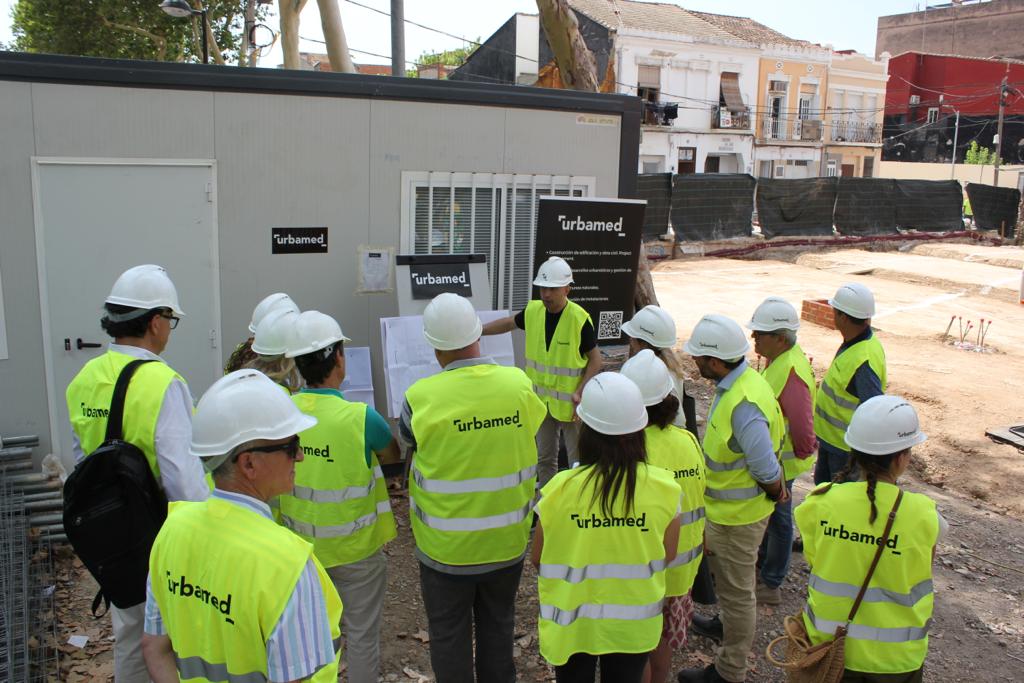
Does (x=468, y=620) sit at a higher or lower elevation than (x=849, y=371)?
lower

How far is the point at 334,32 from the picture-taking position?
13.6 meters

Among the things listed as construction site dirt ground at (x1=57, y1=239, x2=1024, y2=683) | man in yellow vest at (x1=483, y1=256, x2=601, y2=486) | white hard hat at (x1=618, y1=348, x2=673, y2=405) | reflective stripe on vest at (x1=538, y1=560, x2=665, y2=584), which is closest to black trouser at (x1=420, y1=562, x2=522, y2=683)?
reflective stripe on vest at (x1=538, y1=560, x2=665, y2=584)

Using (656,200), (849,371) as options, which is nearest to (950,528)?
(849,371)

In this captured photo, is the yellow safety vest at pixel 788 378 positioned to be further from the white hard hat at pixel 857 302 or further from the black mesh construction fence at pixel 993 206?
the black mesh construction fence at pixel 993 206

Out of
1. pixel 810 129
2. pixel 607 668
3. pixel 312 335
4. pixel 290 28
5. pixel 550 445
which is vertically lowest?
pixel 550 445

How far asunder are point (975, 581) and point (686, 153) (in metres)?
37.4

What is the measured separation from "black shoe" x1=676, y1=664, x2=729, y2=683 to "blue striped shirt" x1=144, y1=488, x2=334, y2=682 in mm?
2931

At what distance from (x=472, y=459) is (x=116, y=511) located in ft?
4.55

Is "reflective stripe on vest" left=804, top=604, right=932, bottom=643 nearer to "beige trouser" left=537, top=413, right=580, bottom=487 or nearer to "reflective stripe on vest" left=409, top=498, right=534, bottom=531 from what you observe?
"reflective stripe on vest" left=409, top=498, right=534, bottom=531

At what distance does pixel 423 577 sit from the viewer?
3643 millimetres

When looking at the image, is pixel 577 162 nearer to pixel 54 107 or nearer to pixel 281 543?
pixel 54 107

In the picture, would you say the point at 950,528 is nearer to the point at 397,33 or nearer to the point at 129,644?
the point at 129,644

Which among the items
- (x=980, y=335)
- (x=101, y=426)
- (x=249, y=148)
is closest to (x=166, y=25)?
(x=249, y=148)

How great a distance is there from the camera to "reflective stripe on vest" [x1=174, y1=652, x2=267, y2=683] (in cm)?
206
